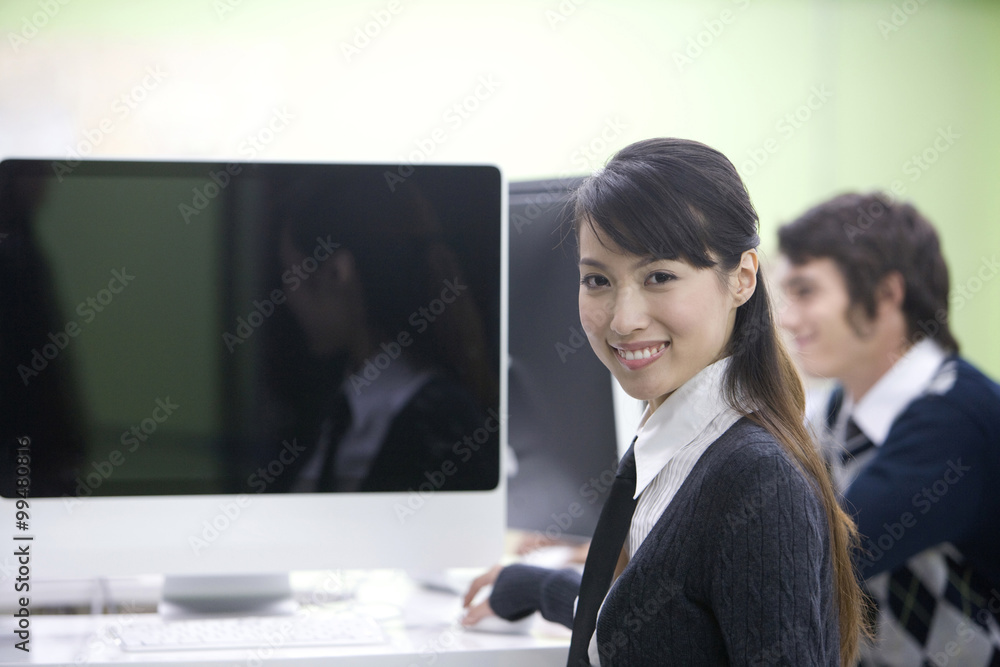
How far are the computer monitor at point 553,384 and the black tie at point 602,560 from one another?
379 millimetres

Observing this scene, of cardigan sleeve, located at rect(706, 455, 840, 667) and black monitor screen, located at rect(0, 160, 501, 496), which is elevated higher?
black monitor screen, located at rect(0, 160, 501, 496)

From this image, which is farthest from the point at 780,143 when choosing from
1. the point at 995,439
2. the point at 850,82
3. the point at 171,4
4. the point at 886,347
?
the point at 171,4

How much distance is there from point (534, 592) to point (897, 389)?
909 mm

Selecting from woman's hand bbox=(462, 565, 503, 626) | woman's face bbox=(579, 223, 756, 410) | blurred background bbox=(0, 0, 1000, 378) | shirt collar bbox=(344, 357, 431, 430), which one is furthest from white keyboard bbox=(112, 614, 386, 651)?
blurred background bbox=(0, 0, 1000, 378)

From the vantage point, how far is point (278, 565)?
1.18 m

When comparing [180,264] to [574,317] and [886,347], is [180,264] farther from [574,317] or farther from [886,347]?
[886,347]

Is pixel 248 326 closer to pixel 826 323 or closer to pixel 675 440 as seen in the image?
pixel 675 440

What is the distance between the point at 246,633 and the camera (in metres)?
1.08

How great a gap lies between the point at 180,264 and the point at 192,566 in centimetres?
42
